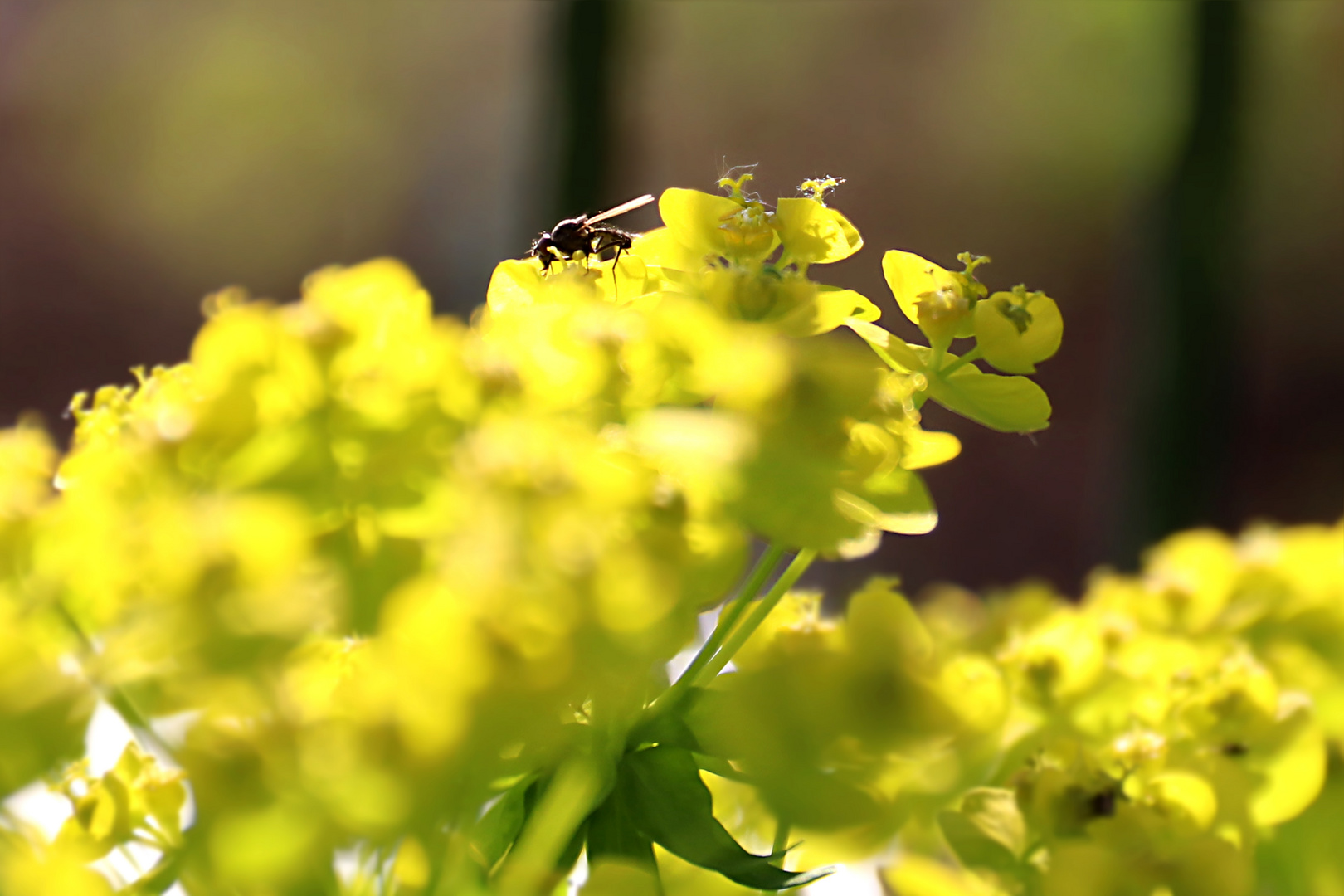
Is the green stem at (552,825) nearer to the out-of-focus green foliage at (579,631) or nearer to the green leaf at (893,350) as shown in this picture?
the out-of-focus green foliage at (579,631)

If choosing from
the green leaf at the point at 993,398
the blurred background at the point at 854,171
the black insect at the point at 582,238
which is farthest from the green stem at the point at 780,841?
the blurred background at the point at 854,171

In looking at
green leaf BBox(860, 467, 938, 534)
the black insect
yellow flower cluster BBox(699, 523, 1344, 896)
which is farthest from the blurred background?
green leaf BBox(860, 467, 938, 534)

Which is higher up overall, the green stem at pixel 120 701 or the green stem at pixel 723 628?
the green stem at pixel 120 701

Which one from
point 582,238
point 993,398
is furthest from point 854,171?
point 993,398

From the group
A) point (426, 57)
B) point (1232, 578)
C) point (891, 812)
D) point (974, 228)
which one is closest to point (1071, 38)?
point (974, 228)

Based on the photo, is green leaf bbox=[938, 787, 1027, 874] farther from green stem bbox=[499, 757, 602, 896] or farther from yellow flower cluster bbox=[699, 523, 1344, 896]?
green stem bbox=[499, 757, 602, 896]
